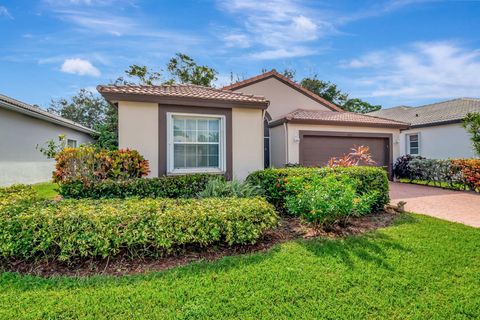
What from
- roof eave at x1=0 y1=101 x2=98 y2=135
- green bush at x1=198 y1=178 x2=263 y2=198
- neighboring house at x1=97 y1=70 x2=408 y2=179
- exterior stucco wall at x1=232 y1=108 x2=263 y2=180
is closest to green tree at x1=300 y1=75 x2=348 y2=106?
exterior stucco wall at x1=232 y1=108 x2=263 y2=180

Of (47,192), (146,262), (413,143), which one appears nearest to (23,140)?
(47,192)

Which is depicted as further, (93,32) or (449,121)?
(449,121)

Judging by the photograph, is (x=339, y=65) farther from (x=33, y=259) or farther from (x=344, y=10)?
(x=33, y=259)

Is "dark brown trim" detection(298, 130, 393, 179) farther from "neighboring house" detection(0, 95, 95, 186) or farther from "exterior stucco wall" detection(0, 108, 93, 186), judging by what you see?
"exterior stucco wall" detection(0, 108, 93, 186)

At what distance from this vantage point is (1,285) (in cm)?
311

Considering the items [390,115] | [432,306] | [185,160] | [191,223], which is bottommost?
[432,306]

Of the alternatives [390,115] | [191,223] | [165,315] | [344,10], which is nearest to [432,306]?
[165,315]

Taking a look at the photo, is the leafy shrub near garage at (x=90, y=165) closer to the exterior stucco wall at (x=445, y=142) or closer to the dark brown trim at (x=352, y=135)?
the dark brown trim at (x=352, y=135)

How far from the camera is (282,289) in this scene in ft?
9.91

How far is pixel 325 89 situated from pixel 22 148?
28.2 metres

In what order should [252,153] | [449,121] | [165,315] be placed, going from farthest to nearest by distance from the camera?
1. [449,121]
2. [252,153]
3. [165,315]

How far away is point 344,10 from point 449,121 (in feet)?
36.9

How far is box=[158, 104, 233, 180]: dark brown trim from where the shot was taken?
24.4 ft

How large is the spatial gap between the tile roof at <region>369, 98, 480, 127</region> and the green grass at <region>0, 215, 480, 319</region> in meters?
14.9
